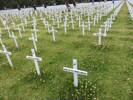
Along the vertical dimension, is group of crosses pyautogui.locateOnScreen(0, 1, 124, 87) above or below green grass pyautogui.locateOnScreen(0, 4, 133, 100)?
above

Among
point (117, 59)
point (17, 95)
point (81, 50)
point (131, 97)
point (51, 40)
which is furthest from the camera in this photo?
point (51, 40)

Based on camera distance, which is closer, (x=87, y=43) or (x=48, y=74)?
(x=48, y=74)

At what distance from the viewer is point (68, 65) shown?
22.8 ft

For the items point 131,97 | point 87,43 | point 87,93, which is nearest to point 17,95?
point 87,93

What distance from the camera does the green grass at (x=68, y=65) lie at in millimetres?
5284

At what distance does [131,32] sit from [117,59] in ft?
15.6

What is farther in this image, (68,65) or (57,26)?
(57,26)

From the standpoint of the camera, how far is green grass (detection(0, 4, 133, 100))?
5.28m

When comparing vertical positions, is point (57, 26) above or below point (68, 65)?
above

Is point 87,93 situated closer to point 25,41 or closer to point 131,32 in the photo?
point 25,41

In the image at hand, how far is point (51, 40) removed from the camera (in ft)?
34.7

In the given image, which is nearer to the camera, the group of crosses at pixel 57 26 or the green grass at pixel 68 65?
the green grass at pixel 68 65

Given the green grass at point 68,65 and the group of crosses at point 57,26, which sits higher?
the group of crosses at point 57,26

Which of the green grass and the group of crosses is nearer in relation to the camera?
the green grass
